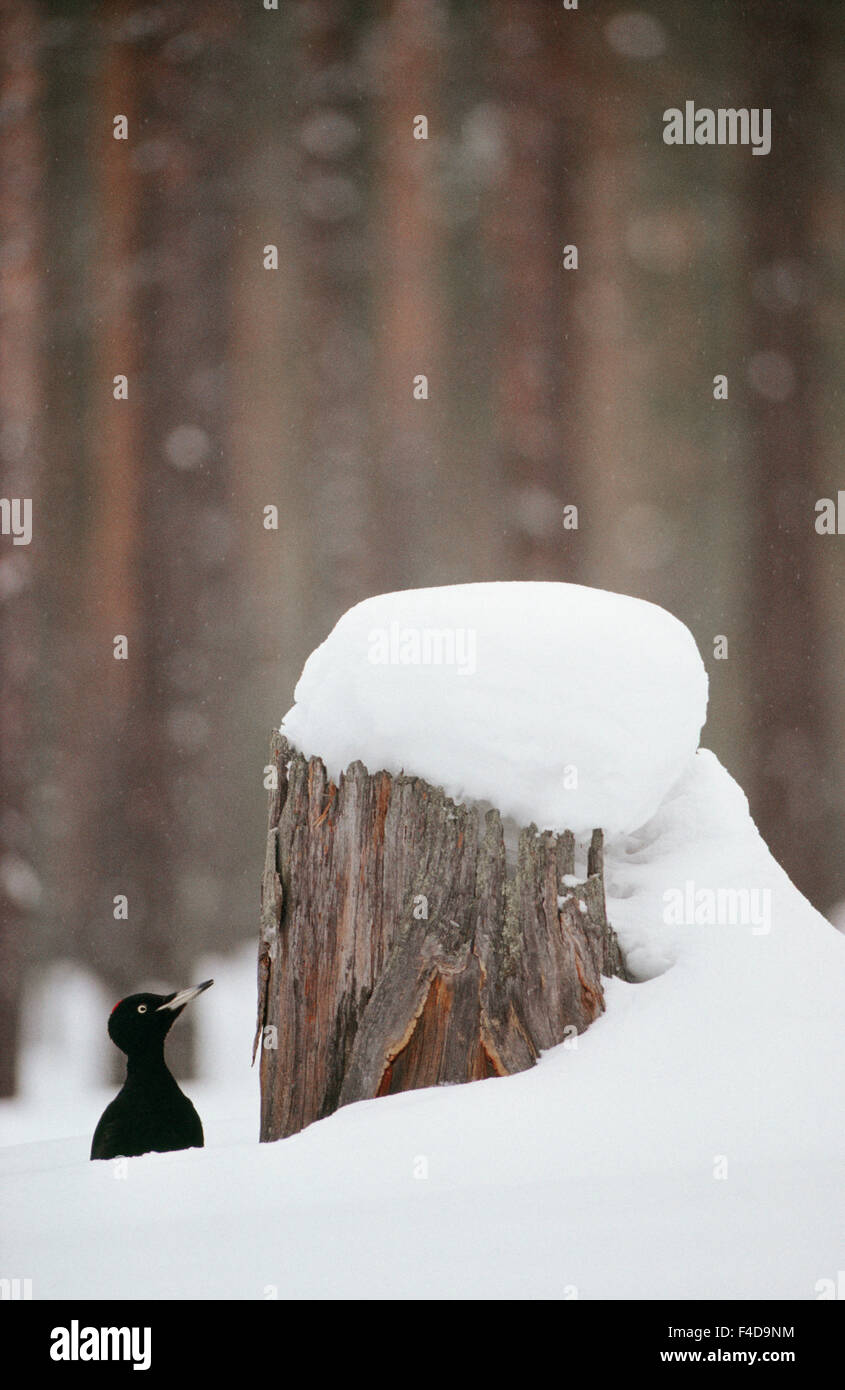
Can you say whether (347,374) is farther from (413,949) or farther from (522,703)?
(413,949)

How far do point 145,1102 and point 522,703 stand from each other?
2.61ft

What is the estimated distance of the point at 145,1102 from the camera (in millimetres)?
1353

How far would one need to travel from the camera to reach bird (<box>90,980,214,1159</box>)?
1326mm

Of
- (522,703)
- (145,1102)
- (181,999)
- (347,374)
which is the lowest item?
(145,1102)

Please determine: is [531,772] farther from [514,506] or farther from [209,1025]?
[209,1025]

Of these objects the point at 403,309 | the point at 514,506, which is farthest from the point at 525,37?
the point at 514,506

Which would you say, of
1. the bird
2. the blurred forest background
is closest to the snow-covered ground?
the bird

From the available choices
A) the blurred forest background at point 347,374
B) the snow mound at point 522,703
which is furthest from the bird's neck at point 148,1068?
the blurred forest background at point 347,374

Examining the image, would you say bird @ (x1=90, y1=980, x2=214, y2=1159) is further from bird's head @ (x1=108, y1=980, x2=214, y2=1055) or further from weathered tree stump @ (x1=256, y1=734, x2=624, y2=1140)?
weathered tree stump @ (x1=256, y1=734, x2=624, y2=1140)

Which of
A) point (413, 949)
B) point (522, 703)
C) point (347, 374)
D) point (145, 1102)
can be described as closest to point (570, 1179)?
point (413, 949)

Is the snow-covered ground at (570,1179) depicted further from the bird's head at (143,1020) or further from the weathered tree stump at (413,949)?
the bird's head at (143,1020)

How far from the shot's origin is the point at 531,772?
1.02 metres

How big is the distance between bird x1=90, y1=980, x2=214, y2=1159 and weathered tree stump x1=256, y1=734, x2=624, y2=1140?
0.30 m

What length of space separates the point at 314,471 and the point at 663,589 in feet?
2.97
